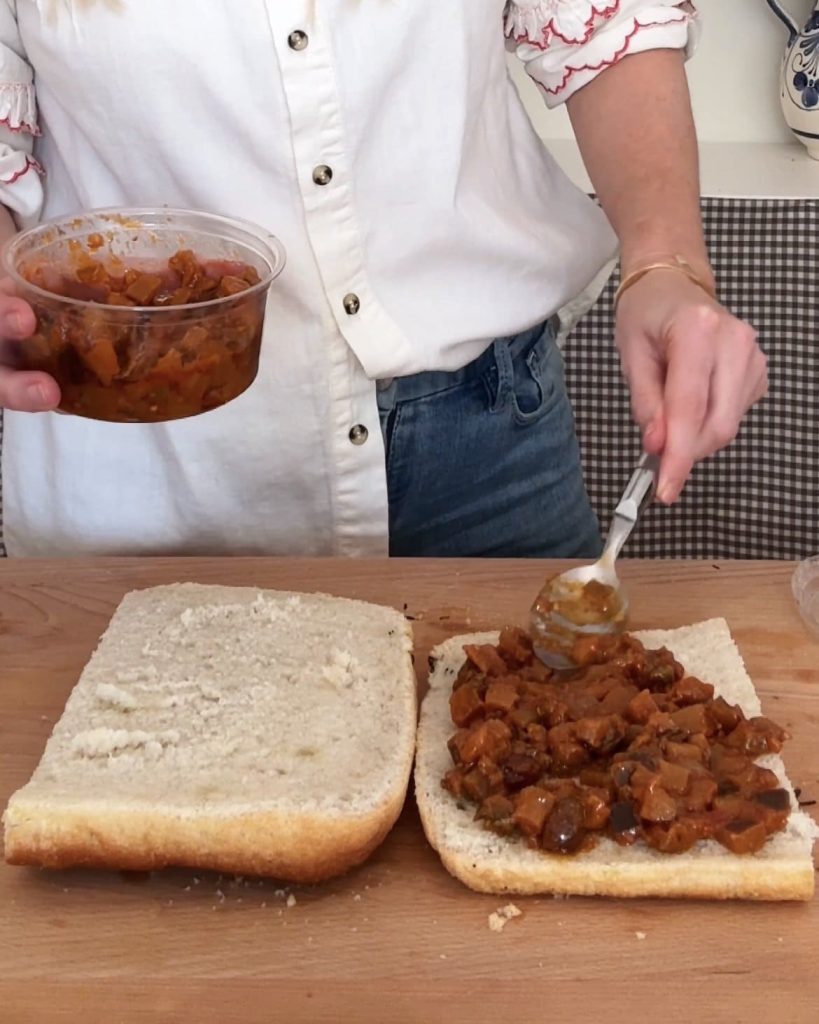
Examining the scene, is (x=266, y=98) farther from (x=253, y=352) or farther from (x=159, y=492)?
(x=159, y=492)

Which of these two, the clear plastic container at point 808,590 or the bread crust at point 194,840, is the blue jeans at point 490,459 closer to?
the clear plastic container at point 808,590

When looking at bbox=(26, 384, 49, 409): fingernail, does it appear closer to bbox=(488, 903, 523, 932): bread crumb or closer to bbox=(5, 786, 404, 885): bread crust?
bbox=(5, 786, 404, 885): bread crust

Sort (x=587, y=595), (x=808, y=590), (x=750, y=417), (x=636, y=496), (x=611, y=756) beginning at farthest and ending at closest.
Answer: (x=750, y=417) → (x=808, y=590) → (x=587, y=595) → (x=636, y=496) → (x=611, y=756)

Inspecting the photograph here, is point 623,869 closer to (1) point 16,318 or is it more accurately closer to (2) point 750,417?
(1) point 16,318

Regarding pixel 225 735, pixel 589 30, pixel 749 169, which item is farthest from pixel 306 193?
pixel 749 169

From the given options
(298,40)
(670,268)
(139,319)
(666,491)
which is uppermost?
(298,40)
